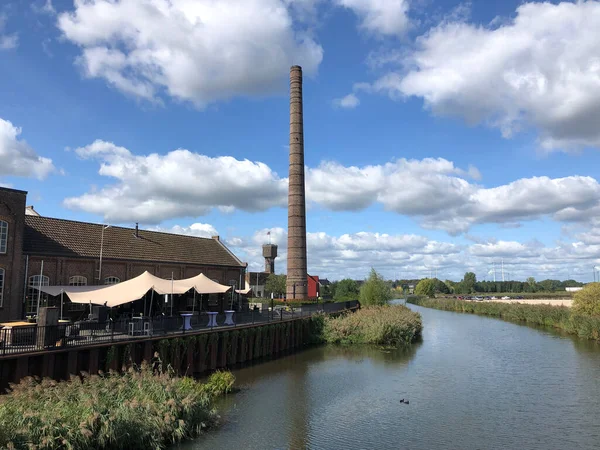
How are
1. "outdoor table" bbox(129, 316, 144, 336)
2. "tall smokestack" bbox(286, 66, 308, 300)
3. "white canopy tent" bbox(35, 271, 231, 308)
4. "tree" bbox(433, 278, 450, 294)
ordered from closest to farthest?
"outdoor table" bbox(129, 316, 144, 336) → "white canopy tent" bbox(35, 271, 231, 308) → "tall smokestack" bbox(286, 66, 308, 300) → "tree" bbox(433, 278, 450, 294)

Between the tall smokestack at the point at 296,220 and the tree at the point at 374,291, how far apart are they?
9.24 m

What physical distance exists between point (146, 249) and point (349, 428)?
23.2 meters

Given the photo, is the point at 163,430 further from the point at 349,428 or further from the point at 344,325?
the point at 344,325

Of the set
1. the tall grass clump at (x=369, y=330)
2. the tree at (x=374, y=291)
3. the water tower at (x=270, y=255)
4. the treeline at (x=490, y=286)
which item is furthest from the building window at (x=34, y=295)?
the treeline at (x=490, y=286)

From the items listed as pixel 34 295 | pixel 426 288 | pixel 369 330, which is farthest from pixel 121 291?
pixel 426 288

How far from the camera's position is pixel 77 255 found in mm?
27719

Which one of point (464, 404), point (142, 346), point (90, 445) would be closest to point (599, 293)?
point (464, 404)

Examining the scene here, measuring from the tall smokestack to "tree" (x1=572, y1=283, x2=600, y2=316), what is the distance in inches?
1023

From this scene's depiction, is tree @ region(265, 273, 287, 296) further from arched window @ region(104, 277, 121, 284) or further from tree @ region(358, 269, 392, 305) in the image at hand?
arched window @ region(104, 277, 121, 284)

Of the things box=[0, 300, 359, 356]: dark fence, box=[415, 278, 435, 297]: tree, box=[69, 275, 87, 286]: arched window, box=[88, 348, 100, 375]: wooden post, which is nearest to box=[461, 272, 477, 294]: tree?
box=[415, 278, 435, 297]: tree

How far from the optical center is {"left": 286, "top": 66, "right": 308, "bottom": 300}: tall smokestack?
48.4m

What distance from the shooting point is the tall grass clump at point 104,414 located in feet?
33.5

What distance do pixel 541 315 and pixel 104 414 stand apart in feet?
165

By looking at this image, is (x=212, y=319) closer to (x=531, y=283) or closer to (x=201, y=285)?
(x=201, y=285)
